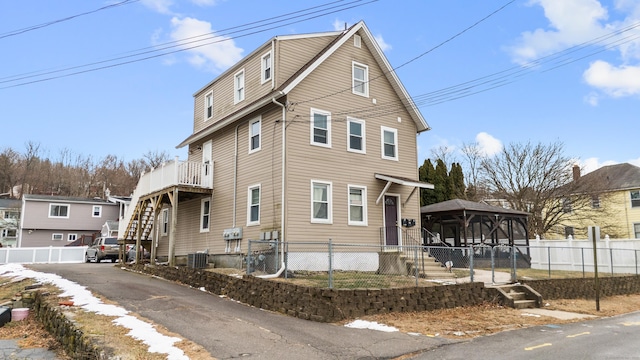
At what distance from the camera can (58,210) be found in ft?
138

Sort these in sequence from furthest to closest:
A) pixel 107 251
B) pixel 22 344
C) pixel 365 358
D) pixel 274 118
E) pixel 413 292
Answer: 1. pixel 107 251
2. pixel 274 118
3. pixel 413 292
4. pixel 22 344
5. pixel 365 358

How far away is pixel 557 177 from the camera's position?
34188 mm

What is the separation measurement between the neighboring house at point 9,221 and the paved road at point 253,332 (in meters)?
47.6

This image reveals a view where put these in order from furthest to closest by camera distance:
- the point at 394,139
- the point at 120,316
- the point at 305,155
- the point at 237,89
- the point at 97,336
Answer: the point at 237,89 → the point at 394,139 → the point at 305,155 → the point at 120,316 → the point at 97,336

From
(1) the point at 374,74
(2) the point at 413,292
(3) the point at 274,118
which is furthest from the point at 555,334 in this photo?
(1) the point at 374,74

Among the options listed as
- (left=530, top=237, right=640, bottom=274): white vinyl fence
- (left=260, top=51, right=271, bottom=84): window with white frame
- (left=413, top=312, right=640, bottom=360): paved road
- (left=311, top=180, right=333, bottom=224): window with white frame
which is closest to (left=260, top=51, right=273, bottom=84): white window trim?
(left=260, top=51, right=271, bottom=84): window with white frame

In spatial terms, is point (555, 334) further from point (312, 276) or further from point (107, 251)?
point (107, 251)

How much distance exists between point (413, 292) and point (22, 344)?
9.04 m

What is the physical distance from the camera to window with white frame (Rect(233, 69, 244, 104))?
19.9 m

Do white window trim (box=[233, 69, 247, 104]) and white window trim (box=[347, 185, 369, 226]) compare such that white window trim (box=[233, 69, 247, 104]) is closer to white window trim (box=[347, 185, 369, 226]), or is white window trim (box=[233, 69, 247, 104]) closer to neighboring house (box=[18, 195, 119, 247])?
white window trim (box=[347, 185, 369, 226])

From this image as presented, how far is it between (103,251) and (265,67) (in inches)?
693

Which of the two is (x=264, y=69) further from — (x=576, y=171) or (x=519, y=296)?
(x=576, y=171)

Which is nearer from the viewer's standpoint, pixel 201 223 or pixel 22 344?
pixel 22 344

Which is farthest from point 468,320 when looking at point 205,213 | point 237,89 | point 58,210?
point 58,210
